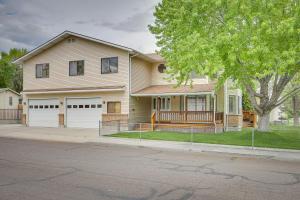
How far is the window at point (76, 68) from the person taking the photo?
27.9 m

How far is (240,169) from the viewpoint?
9.98 meters

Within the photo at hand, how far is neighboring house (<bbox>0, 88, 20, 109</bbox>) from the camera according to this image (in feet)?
124

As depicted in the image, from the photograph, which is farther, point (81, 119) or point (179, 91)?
point (81, 119)

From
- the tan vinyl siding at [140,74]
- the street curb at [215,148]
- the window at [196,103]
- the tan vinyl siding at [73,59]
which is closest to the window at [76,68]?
the tan vinyl siding at [73,59]

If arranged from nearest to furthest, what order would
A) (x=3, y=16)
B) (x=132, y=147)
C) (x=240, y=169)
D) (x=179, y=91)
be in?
1. (x=240, y=169)
2. (x=132, y=147)
3. (x=179, y=91)
4. (x=3, y=16)

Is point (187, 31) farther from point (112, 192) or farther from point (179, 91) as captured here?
point (112, 192)

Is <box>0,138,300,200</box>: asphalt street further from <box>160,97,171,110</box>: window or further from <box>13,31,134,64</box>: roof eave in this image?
<box>160,97,171,110</box>: window

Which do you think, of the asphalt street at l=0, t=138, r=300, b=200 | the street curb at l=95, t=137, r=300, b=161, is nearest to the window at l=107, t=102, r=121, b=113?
the street curb at l=95, t=137, r=300, b=161

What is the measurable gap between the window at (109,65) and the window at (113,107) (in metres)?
2.82

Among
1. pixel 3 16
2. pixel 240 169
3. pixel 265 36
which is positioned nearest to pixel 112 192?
pixel 240 169

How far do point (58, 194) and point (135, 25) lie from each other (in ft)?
108

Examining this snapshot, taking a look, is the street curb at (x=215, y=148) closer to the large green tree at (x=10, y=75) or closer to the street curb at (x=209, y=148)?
the street curb at (x=209, y=148)

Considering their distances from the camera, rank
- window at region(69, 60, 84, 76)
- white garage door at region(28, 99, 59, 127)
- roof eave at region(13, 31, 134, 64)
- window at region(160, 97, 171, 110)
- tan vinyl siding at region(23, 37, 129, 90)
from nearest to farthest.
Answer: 1. roof eave at region(13, 31, 134, 64)
2. tan vinyl siding at region(23, 37, 129, 90)
3. window at region(160, 97, 171, 110)
4. window at region(69, 60, 84, 76)
5. white garage door at region(28, 99, 59, 127)

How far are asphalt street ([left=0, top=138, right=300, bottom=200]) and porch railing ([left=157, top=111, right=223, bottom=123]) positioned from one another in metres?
11.6
